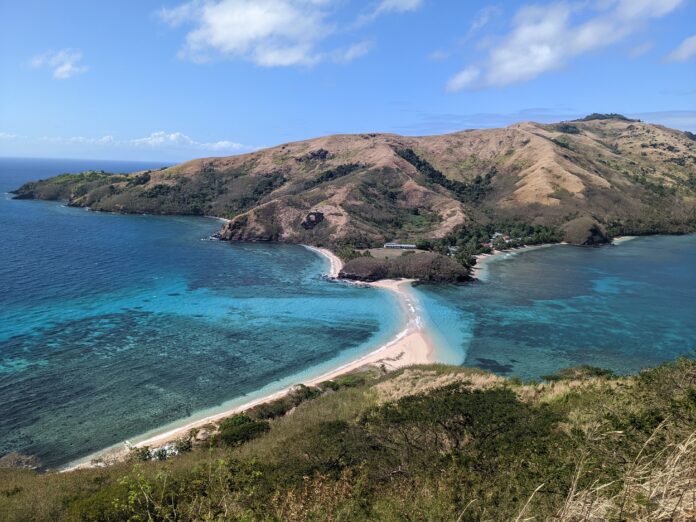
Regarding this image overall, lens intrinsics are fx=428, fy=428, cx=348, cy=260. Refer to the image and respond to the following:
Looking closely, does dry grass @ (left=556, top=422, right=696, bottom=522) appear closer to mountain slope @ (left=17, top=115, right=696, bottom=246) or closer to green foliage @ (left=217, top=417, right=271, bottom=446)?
green foliage @ (left=217, top=417, right=271, bottom=446)

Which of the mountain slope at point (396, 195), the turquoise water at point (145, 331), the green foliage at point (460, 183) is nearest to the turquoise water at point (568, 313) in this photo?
the turquoise water at point (145, 331)

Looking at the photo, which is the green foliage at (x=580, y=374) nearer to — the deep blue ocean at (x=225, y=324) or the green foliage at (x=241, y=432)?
the deep blue ocean at (x=225, y=324)

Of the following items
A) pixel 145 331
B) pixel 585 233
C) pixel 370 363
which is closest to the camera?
pixel 370 363

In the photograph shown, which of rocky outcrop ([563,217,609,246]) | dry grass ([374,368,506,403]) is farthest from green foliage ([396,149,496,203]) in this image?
dry grass ([374,368,506,403])

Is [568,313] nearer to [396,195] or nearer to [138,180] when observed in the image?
[396,195]

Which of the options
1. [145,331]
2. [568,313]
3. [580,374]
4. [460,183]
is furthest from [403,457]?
[460,183]

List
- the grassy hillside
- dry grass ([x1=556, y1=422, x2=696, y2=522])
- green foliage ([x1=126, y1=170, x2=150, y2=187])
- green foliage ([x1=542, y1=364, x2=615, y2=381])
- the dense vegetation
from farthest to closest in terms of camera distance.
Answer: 1. green foliage ([x1=126, y1=170, x2=150, y2=187])
2. the dense vegetation
3. green foliage ([x1=542, y1=364, x2=615, y2=381])
4. the grassy hillside
5. dry grass ([x1=556, y1=422, x2=696, y2=522])
